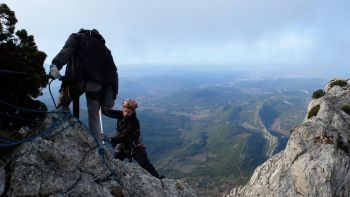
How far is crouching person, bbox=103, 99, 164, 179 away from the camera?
16.2 meters

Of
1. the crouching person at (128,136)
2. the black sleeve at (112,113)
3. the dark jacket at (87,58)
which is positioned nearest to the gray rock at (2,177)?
the dark jacket at (87,58)

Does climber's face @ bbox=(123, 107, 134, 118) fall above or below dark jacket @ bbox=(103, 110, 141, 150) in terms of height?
above

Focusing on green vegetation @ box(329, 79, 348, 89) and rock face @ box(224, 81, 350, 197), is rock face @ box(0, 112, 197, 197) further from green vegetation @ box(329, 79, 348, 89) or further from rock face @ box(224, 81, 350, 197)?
green vegetation @ box(329, 79, 348, 89)

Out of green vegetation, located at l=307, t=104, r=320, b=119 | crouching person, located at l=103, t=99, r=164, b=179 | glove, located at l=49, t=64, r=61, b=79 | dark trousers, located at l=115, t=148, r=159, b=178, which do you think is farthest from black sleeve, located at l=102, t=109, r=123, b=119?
green vegetation, located at l=307, t=104, r=320, b=119

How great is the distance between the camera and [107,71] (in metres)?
14.9

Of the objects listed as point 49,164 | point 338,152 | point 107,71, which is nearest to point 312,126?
point 338,152

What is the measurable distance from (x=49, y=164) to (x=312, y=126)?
878 inches

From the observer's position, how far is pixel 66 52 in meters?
13.7

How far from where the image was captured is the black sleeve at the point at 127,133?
637 inches

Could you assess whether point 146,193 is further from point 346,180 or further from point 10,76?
point 346,180

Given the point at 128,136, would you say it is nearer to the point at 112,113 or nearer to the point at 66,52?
the point at 112,113

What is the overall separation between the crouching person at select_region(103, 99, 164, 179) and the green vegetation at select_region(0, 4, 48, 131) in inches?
124

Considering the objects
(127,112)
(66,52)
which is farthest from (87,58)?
(127,112)

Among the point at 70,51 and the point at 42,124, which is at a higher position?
the point at 70,51
